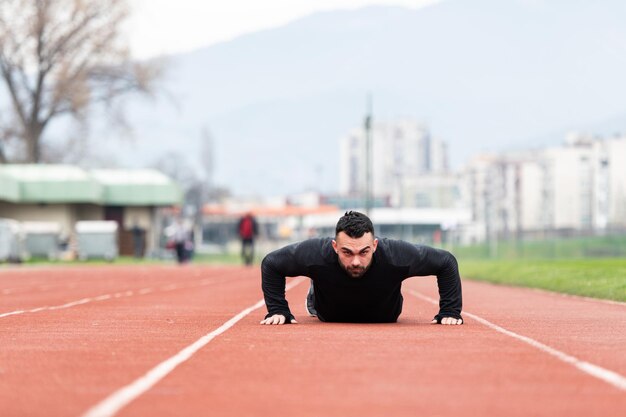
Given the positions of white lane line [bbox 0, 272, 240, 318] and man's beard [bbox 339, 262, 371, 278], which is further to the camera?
white lane line [bbox 0, 272, 240, 318]

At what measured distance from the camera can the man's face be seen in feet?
42.3

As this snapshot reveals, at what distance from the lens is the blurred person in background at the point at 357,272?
13.0 meters

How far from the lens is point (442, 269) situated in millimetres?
13922

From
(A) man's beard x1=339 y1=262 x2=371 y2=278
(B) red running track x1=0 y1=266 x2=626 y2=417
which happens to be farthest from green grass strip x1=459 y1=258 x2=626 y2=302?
(A) man's beard x1=339 y1=262 x2=371 y2=278

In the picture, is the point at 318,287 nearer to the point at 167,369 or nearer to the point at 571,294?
the point at 167,369

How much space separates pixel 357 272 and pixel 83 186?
212ft

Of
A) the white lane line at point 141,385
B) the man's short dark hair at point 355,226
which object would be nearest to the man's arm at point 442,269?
the man's short dark hair at point 355,226

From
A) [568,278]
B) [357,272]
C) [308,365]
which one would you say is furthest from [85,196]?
[308,365]

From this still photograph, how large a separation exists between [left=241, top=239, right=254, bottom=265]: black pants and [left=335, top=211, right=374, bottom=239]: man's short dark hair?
3981 cm

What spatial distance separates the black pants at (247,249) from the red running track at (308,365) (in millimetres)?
34984

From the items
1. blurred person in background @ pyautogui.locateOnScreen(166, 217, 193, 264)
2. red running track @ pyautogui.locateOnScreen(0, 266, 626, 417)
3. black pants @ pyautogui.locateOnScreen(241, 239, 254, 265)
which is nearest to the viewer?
red running track @ pyautogui.locateOnScreen(0, 266, 626, 417)

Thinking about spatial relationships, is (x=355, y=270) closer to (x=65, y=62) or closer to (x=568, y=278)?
(x=568, y=278)

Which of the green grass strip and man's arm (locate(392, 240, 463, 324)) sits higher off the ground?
man's arm (locate(392, 240, 463, 324))

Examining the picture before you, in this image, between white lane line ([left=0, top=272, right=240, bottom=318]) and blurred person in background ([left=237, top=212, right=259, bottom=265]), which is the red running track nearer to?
white lane line ([left=0, top=272, right=240, bottom=318])
